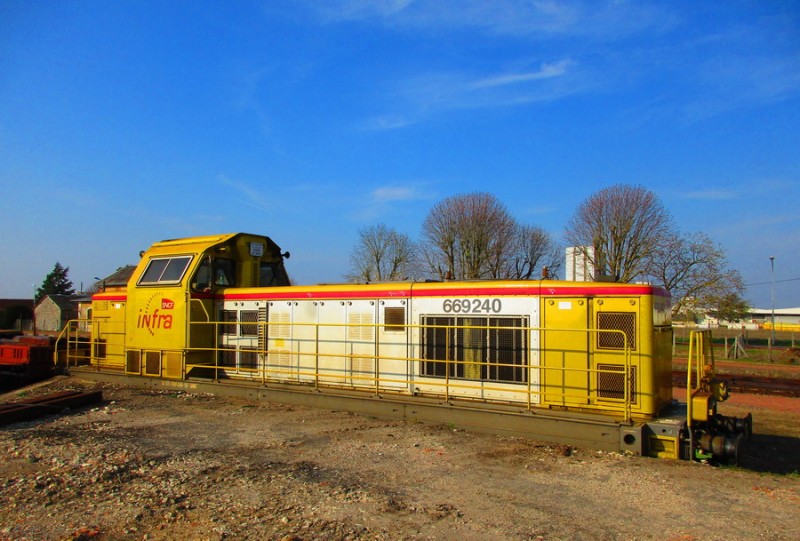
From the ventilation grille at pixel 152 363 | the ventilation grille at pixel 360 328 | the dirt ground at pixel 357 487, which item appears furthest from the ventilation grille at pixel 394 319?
the ventilation grille at pixel 152 363

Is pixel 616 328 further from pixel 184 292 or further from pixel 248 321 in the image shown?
pixel 184 292

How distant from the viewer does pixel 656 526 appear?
186 inches

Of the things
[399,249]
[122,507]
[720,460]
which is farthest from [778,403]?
[399,249]

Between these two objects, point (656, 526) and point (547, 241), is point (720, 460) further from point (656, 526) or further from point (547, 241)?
point (547, 241)

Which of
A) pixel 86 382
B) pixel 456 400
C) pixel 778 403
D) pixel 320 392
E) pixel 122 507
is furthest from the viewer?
pixel 778 403

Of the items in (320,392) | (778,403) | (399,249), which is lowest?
(778,403)

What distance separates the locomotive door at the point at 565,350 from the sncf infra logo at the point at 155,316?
7459mm

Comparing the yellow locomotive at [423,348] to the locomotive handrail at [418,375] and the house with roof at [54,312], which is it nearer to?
the locomotive handrail at [418,375]

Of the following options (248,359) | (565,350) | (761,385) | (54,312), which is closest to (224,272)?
(248,359)

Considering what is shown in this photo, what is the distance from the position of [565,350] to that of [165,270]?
8162mm

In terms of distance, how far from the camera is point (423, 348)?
905cm

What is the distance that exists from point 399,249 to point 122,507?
38795mm

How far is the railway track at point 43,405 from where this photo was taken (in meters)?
8.63

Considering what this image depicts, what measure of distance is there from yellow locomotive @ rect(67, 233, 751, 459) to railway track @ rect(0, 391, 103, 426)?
1682mm
